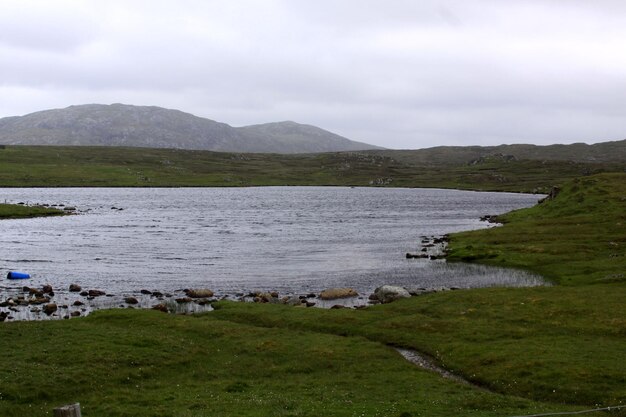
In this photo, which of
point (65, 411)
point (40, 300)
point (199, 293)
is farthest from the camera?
point (199, 293)

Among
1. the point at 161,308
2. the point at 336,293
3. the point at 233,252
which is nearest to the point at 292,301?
the point at 336,293

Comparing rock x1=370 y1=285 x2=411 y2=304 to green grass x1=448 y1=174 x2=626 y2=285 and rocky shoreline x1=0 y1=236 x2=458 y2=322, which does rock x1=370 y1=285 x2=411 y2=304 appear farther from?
green grass x1=448 y1=174 x2=626 y2=285

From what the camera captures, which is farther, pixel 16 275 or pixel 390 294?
pixel 16 275

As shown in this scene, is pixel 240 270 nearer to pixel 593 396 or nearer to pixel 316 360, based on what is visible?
pixel 316 360

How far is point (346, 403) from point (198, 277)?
172ft

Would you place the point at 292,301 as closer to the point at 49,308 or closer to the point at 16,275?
the point at 49,308

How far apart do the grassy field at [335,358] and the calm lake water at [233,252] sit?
18145 mm

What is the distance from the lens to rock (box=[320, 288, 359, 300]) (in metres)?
65.9

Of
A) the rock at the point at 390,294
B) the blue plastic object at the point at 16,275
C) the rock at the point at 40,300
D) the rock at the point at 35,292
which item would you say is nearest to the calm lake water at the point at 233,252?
the blue plastic object at the point at 16,275

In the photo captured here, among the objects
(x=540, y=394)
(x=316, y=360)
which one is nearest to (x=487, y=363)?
(x=540, y=394)

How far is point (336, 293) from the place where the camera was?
67000 millimetres

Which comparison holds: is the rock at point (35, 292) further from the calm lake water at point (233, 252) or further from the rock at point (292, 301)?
the rock at point (292, 301)

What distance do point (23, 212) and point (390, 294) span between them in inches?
4960

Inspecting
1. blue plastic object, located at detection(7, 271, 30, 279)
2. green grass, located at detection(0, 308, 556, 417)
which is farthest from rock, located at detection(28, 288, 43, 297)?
green grass, located at detection(0, 308, 556, 417)
